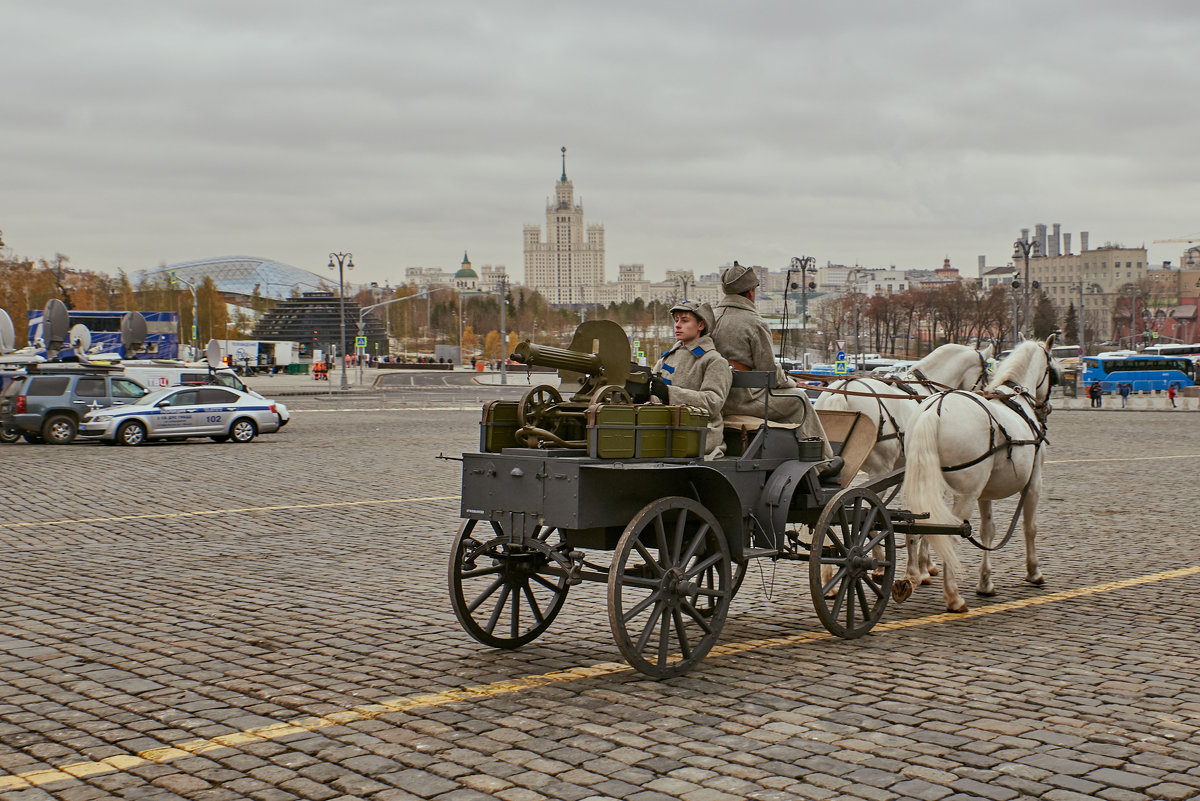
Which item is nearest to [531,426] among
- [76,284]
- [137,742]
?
[137,742]

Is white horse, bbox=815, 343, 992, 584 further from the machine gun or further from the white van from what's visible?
the white van

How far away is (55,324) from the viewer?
39031 millimetres

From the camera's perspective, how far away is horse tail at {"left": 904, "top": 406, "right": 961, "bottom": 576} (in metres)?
8.33

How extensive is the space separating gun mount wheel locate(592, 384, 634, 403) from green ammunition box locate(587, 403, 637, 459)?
178 millimetres

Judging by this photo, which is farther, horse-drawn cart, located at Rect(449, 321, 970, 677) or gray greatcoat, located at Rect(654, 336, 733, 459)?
gray greatcoat, located at Rect(654, 336, 733, 459)

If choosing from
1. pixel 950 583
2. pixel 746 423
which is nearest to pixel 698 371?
pixel 746 423

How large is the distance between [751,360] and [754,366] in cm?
5

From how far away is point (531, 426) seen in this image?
673cm

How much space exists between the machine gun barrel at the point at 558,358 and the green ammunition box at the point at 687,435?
0.55 m

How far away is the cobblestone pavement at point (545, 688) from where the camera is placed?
15.9ft

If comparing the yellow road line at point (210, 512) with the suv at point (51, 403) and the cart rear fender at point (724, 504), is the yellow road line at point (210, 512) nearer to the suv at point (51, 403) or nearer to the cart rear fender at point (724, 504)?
the cart rear fender at point (724, 504)

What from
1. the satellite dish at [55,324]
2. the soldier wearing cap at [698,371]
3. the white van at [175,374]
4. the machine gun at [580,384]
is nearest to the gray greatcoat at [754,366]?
the soldier wearing cap at [698,371]

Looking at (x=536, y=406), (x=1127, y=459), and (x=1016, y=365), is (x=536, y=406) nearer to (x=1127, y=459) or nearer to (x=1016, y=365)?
(x=1016, y=365)

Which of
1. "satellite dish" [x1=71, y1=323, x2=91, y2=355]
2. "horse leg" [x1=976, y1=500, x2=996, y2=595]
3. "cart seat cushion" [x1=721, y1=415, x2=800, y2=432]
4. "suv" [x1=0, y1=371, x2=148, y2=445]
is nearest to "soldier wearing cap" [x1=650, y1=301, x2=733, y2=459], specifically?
"cart seat cushion" [x1=721, y1=415, x2=800, y2=432]
